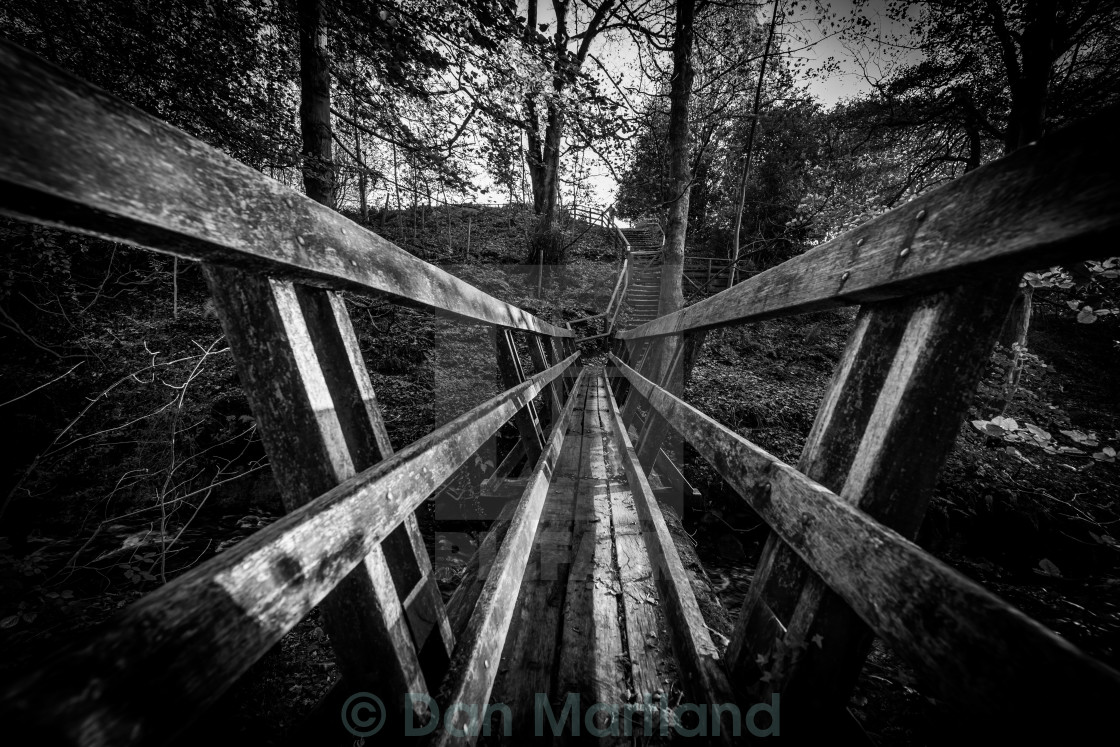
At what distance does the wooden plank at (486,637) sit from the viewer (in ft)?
2.90

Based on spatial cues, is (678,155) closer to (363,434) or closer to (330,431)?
(363,434)

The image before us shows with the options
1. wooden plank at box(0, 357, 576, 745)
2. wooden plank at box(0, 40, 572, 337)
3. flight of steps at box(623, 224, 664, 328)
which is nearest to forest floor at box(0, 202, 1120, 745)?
wooden plank at box(0, 357, 576, 745)

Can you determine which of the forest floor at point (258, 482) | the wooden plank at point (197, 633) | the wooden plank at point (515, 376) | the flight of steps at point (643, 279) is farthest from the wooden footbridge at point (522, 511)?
the flight of steps at point (643, 279)

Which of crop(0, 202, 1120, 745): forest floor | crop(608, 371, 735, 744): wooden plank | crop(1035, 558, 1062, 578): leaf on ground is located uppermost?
crop(608, 371, 735, 744): wooden plank

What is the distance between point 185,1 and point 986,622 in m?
6.38

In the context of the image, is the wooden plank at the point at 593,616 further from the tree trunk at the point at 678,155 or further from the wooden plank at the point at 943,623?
the tree trunk at the point at 678,155

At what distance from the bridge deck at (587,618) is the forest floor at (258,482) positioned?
4.79 feet

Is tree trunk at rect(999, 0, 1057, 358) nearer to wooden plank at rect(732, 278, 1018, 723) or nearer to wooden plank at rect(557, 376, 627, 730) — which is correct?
wooden plank at rect(557, 376, 627, 730)

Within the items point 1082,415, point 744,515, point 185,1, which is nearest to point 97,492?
point 185,1

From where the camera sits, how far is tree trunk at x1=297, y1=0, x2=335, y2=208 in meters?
4.66

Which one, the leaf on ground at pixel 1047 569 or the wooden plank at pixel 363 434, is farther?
the leaf on ground at pixel 1047 569

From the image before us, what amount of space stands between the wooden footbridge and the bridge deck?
1cm

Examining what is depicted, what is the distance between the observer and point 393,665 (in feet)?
2.83

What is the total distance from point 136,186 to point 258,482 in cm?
561
